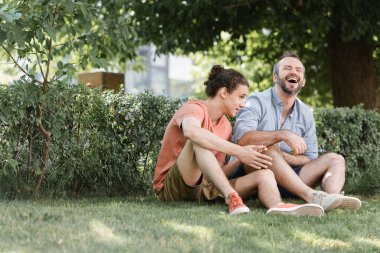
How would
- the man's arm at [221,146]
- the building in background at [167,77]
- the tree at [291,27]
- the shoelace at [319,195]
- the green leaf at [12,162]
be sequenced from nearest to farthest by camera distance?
the man's arm at [221,146]
the shoelace at [319,195]
the green leaf at [12,162]
the tree at [291,27]
the building in background at [167,77]

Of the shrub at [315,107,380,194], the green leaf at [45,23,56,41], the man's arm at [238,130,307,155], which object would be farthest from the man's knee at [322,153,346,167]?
the green leaf at [45,23,56,41]

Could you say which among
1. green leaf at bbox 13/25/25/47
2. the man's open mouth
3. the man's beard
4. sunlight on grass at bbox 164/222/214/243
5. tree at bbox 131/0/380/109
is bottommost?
sunlight on grass at bbox 164/222/214/243

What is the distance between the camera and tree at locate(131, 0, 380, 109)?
35.6 feet

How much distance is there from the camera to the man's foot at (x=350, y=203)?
5383mm

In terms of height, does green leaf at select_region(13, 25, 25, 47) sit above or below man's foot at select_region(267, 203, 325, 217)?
above

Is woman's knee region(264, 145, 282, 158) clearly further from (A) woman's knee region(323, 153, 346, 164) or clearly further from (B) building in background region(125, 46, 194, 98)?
(B) building in background region(125, 46, 194, 98)

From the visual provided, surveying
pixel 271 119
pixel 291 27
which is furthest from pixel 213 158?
pixel 291 27

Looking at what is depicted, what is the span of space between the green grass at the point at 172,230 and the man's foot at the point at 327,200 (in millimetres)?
89

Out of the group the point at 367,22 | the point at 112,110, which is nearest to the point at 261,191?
the point at 112,110

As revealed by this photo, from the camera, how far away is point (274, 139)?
5586mm

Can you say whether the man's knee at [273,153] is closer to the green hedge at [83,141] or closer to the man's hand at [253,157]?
the man's hand at [253,157]

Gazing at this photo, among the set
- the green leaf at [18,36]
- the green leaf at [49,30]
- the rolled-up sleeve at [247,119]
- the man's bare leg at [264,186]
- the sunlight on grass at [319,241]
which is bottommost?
the sunlight on grass at [319,241]

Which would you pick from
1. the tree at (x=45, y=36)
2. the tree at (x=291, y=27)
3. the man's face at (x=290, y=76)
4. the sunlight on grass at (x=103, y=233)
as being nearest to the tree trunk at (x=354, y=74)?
the tree at (x=291, y=27)

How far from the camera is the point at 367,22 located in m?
10.6
